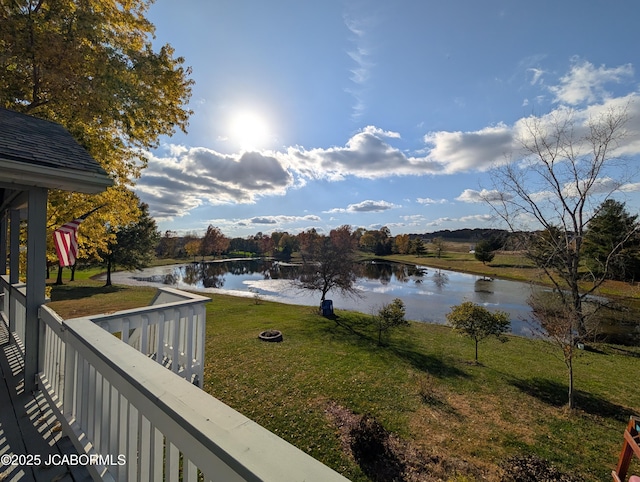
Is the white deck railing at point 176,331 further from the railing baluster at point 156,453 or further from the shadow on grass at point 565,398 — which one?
the shadow on grass at point 565,398

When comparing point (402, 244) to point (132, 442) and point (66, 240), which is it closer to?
point (66, 240)

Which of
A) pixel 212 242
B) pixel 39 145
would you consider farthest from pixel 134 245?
pixel 212 242

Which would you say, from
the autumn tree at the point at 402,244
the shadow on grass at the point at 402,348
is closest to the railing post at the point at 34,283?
the shadow on grass at the point at 402,348

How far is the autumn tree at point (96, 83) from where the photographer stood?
594 cm

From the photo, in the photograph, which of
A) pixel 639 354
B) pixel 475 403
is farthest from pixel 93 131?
pixel 639 354

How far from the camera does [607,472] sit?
4.84 meters

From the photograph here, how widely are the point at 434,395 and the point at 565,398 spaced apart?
136 inches

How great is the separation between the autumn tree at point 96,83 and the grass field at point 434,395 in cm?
584

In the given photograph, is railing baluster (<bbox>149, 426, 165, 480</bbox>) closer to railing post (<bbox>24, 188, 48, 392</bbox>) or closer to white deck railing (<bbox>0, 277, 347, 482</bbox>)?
white deck railing (<bbox>0, 277, 347, 482</bbox>)

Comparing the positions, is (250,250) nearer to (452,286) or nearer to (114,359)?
(452,286)

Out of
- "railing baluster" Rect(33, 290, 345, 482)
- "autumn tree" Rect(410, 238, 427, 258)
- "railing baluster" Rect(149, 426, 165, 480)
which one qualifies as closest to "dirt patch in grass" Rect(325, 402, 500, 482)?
"railing baluster" Rect(33, 290, 345, 482)

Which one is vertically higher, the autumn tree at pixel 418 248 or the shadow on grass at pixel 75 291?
the autumn tree at pixel 418 248

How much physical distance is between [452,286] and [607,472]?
26.2 metres

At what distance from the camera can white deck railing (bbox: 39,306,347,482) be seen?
83 centimetres
